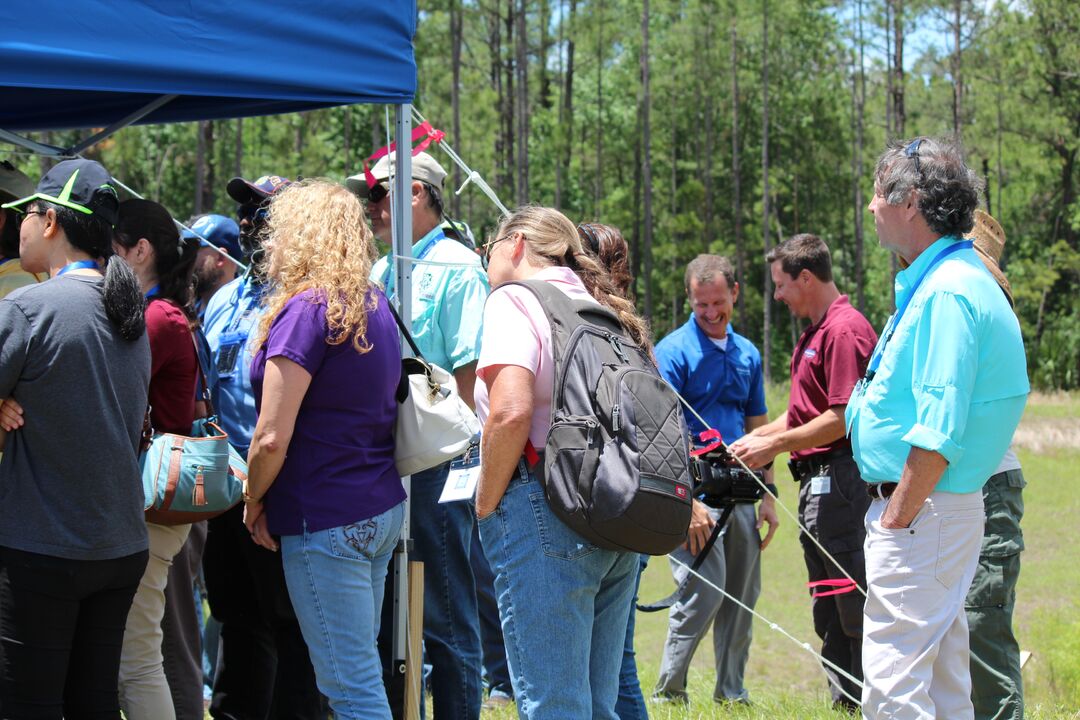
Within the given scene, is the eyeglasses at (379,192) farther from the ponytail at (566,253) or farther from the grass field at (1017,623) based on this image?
the grass field at (1017,623)

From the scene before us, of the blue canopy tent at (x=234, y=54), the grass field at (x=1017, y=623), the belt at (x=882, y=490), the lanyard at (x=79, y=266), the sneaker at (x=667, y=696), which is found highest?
the blue canopy tent at (x=234, y=54)

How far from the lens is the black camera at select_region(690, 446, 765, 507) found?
4.81m

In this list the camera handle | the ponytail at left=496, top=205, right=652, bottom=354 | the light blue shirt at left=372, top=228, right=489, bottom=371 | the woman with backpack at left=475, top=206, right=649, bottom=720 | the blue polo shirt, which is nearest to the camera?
the woman with backpack at left=475, top=206, right=649, bottom=720

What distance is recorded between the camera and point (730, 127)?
41344 millimetres

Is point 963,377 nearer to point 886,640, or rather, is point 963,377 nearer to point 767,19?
point 886,640

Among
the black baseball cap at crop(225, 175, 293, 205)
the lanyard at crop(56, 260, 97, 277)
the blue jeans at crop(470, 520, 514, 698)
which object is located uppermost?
the black baseball cap at crop(225, 175, 293, 205)

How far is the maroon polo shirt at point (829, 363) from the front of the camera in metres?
4.58

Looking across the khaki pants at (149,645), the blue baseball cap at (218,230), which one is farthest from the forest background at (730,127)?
the khaki pants at (149,645)

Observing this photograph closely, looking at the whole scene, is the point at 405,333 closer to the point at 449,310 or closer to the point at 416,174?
the point at 449,310

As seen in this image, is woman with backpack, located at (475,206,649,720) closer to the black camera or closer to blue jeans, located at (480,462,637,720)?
blue jeans, located at (480,462,637,720)

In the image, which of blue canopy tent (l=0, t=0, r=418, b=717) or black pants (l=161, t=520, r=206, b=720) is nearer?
blue canopy tent (l=0, t=0, r=418, b=717)

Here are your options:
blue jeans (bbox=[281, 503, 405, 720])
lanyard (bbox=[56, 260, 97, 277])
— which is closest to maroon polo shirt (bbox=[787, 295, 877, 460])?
blue jeans (bbox=[281, 503, 405, 720])

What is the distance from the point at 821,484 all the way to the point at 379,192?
217 centimetres

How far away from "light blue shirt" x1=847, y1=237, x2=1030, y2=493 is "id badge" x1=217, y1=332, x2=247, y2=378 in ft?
6.92
